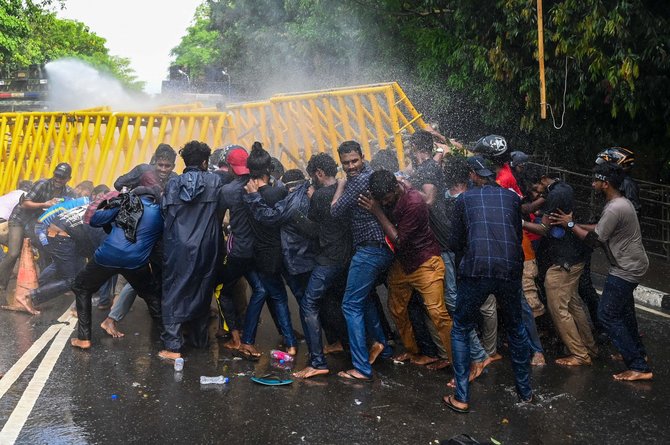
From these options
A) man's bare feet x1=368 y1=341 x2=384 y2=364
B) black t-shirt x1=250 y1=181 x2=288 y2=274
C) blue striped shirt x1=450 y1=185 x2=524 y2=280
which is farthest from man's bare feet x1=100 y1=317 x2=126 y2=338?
blue striped shirt x1=450 y1=185 x2=524 y2=280

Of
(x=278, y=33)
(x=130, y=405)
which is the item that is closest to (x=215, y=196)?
(x=130, y=405)

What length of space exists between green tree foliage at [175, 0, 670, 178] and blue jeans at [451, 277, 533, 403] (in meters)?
5.68

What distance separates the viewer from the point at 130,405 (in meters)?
5.27

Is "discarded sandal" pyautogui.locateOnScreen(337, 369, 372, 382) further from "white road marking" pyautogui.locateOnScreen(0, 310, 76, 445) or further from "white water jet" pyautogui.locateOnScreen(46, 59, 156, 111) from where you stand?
"white water jet" pyautogui.locateOnScreen(46, 59, 156, 111)

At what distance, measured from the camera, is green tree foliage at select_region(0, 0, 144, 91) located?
2333cm

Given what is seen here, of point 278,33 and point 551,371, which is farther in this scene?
point 278,33

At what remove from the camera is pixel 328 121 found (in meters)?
11.7

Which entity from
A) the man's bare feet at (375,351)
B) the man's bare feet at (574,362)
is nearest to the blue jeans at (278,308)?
the man's bare feet at (375,351)

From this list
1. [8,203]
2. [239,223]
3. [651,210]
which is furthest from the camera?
[651,210]

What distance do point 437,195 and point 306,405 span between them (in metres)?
2.23

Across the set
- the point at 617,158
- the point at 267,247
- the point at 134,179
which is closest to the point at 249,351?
the point at 267,247

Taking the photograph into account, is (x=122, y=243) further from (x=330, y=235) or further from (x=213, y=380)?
(x=330, y=235)

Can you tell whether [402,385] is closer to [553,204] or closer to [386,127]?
[553,204]

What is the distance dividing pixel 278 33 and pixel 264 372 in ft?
73.1
